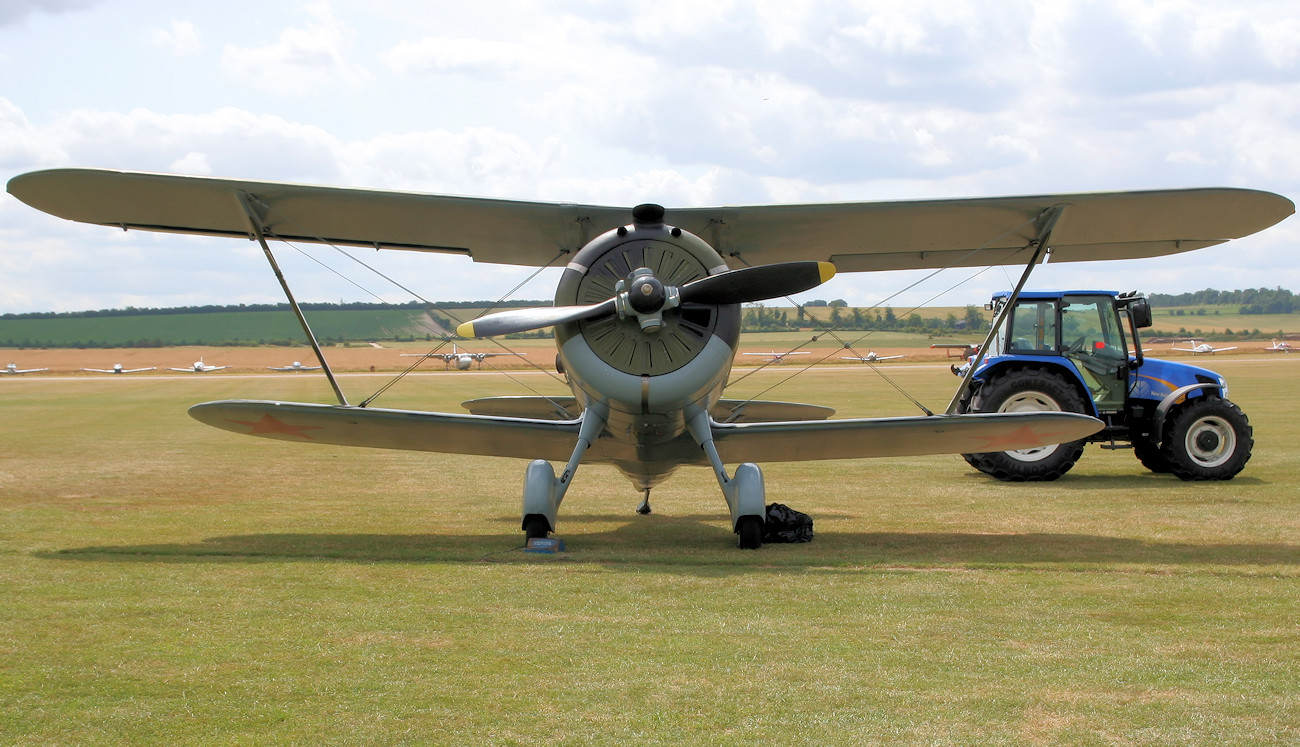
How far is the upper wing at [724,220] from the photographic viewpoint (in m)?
8.60

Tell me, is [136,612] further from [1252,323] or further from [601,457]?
[1252,323]

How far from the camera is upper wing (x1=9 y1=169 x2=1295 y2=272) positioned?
339 inches

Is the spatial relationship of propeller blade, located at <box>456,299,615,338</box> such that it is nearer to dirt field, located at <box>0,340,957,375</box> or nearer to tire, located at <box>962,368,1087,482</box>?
tire, located at <box>962,368,1087,482</box>

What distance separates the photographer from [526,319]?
27.4 ft

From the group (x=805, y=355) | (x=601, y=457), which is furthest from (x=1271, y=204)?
(x=805, y=355)

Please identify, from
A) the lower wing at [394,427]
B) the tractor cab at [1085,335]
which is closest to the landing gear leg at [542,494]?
the lower wing at [394,427]

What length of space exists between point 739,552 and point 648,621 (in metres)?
2.54

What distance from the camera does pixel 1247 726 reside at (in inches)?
153

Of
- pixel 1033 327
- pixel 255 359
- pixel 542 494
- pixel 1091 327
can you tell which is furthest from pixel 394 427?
pixel 255 359

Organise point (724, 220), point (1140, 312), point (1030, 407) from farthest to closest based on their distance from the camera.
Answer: point (1140, 312)
point (1030, 407)
point (724, 220)

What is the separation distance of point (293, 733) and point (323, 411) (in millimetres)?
4787

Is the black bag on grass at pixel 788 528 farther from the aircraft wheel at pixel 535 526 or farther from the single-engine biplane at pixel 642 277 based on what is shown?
the aircraft wheel at pixel 535 526

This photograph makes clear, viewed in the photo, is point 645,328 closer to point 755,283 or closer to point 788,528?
point 755,283

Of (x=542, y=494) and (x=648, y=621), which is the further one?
(x=542, y=494)
